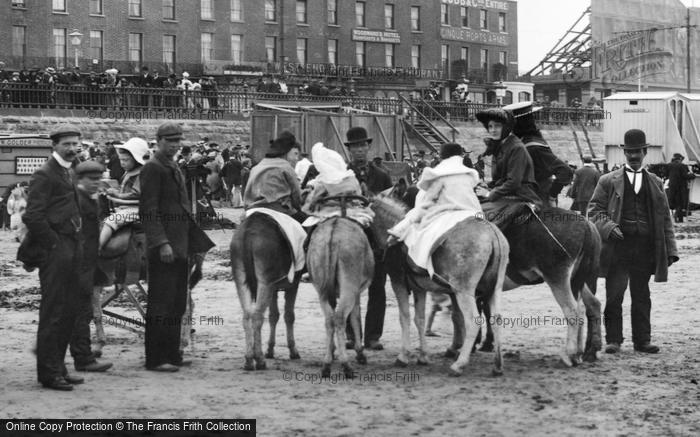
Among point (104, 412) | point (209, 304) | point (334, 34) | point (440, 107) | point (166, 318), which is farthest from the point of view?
point (334, 34)

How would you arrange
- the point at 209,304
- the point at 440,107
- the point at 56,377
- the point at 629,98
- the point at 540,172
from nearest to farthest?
the point at 56,377 < the point at 540,172 < the point at 209,304 < the point at 629,98 < the point at 440,107

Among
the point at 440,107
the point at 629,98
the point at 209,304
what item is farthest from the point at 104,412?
the point at 440,107

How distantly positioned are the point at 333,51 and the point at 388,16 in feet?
17.5

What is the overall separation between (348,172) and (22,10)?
4848 centimetres

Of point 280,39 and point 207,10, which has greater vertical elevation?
point 207,10

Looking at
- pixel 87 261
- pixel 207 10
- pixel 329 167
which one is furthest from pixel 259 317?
pixel 207 10

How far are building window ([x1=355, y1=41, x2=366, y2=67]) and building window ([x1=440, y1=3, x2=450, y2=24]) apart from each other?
821cm

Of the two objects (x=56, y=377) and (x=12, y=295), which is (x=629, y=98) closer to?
(x=12, y=295)

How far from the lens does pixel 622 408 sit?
8.98 m

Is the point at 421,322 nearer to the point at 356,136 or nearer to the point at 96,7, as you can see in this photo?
the point at 356,136

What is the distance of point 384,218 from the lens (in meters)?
11.3

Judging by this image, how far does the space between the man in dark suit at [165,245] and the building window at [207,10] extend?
53.7m

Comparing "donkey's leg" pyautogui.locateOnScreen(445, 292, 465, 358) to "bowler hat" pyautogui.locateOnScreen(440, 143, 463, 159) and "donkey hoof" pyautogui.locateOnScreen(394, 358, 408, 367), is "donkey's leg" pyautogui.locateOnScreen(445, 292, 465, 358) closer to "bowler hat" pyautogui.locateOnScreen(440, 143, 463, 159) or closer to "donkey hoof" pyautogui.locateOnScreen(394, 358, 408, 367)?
"donkey hoof" pyautogui.locateOnScreen(394, 358, 408, 367)

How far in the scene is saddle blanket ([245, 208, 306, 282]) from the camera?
35.8 feet
